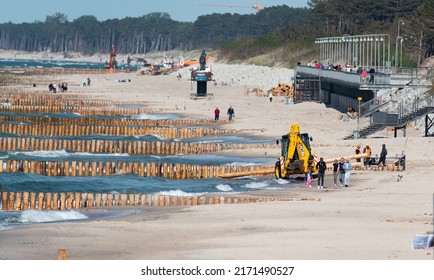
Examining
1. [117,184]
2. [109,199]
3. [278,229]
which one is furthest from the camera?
[117,184]

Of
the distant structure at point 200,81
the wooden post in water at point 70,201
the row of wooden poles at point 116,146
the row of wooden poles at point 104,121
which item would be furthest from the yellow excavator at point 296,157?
the distant structure at point 200,81

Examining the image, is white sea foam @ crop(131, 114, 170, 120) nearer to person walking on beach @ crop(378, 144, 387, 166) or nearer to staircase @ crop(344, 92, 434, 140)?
staircase @ crop(344, 92, 434, 140)

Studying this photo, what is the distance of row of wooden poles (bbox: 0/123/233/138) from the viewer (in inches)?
2958

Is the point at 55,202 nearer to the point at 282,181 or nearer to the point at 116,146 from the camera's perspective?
the point at 282,181

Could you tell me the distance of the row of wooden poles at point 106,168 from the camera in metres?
54.2

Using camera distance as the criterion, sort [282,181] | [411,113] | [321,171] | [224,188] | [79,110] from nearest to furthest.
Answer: [321,171] → [224,188] → [282,181] → [411,113] → [79,110]

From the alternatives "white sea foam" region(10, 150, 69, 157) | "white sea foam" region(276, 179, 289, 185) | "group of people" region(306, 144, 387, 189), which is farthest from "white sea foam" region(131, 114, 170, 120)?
"group of people" region(306, 144, 387, 189)

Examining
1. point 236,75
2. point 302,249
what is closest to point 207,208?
point 302,249

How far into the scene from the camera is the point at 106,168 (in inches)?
2188

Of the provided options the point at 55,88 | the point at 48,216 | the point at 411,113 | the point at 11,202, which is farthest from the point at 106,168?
the point at 55,88

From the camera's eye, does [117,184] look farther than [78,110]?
No

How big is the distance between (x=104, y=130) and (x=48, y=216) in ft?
129

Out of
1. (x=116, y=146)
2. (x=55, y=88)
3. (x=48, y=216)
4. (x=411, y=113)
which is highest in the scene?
(x=411, y=113)

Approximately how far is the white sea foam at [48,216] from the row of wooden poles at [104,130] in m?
35.1
